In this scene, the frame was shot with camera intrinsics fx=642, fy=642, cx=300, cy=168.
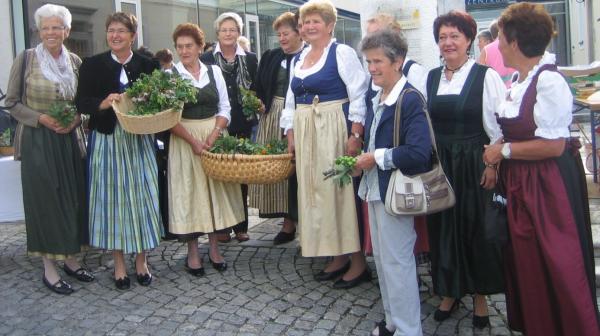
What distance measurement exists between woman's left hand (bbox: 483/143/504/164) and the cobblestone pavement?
111 centimetres

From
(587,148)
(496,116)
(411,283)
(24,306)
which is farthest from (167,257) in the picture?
(587,148)

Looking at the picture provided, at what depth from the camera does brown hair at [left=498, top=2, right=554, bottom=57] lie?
3.10m

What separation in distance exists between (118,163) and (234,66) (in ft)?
4.98

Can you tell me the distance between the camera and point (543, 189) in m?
3.13

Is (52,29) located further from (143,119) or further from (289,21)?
(289,21)

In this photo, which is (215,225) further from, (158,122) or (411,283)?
(411,283)

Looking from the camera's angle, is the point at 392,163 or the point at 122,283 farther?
the point at 122,283

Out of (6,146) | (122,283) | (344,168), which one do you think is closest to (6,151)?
(6,146)

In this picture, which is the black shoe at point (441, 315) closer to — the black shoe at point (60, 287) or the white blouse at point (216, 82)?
the white blouse at point (216, 82)

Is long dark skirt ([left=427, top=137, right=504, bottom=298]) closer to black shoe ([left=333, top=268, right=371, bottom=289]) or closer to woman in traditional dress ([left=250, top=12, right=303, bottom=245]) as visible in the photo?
black shoe ([left=333, top=268, right=371, bottom=289])

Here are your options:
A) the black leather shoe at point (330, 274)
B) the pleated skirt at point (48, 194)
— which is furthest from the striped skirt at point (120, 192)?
the black leather shoe at point (330, 274)

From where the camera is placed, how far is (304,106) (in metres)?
4.45

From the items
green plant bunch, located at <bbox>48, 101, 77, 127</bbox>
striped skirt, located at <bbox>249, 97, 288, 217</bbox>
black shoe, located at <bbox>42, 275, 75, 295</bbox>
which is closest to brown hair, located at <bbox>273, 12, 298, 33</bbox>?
striped skirt, located at <bbox>249, 97, 288, 217</bbox>

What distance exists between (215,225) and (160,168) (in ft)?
2.05
